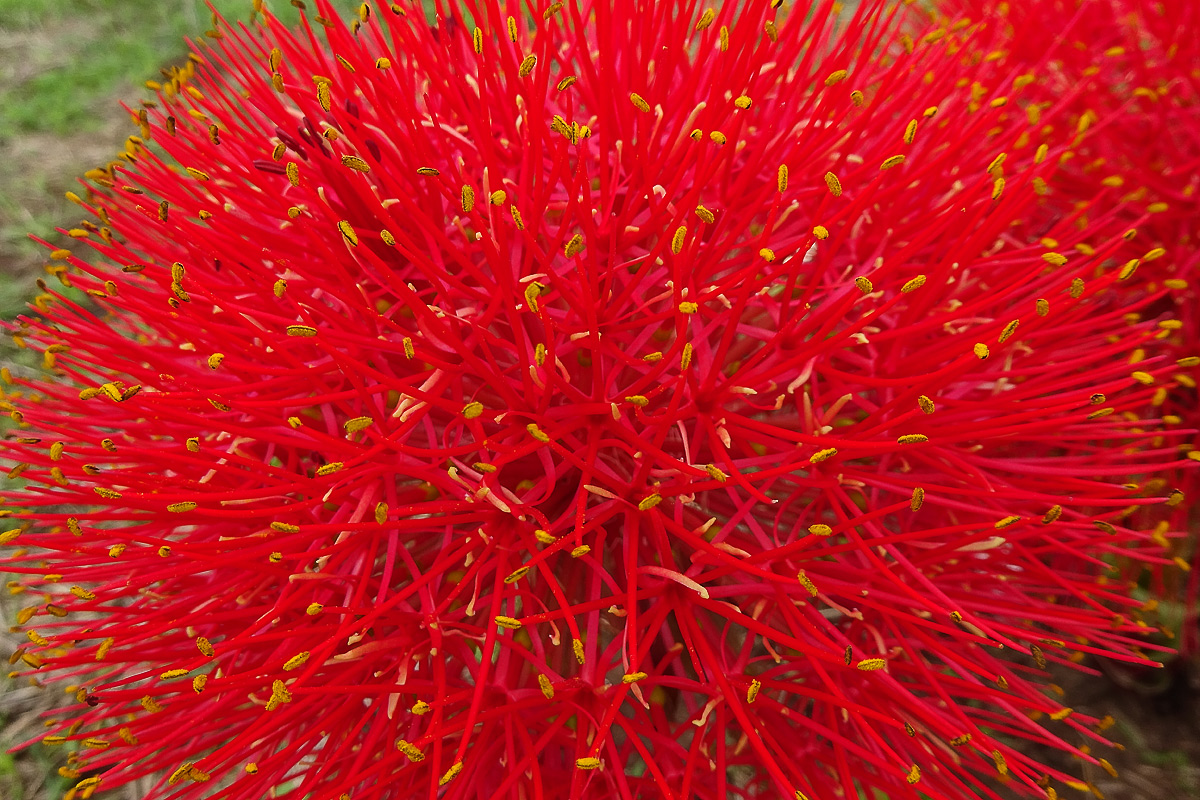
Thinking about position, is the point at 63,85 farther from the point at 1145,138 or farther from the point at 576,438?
the point at 1145,138

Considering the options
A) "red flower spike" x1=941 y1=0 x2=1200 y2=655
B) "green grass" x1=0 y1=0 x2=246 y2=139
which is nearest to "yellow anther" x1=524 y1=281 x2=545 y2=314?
"red flower spike" x1=941 y1=0 x2=1200 y2=655

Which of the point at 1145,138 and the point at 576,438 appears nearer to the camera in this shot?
the point at 576,438

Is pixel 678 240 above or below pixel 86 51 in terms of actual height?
below

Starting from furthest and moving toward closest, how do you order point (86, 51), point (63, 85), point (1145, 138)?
point (86, 51) < point (63, 85) < point (1145, 138)

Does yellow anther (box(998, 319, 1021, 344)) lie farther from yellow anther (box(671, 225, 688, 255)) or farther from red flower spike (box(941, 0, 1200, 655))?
red flower spike (box(941, 0, 1200, 655))

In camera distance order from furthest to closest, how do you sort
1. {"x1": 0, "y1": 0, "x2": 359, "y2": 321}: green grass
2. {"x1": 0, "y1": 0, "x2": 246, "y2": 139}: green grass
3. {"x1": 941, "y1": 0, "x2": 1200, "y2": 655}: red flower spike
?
{"x1": 0, "y1": 0, "x2": 246, "y2": 139}: green grass → {"x1": 0, "y1": 0, "x2": 359, "y2": 321}: green grass → {"x1": 941, "y1": 0, "x2": 1200, "y2": 655}: red flower spike

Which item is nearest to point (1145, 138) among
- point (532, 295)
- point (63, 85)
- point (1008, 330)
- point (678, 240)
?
point (1008, 330)

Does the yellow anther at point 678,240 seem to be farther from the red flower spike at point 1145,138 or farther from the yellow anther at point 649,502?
the red flower spike at point 1145,138

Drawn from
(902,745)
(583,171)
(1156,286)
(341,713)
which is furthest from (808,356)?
(1156,286)

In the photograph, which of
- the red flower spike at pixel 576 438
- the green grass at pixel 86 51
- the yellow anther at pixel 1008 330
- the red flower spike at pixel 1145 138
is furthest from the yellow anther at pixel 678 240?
the green grass at pixel 86 51
